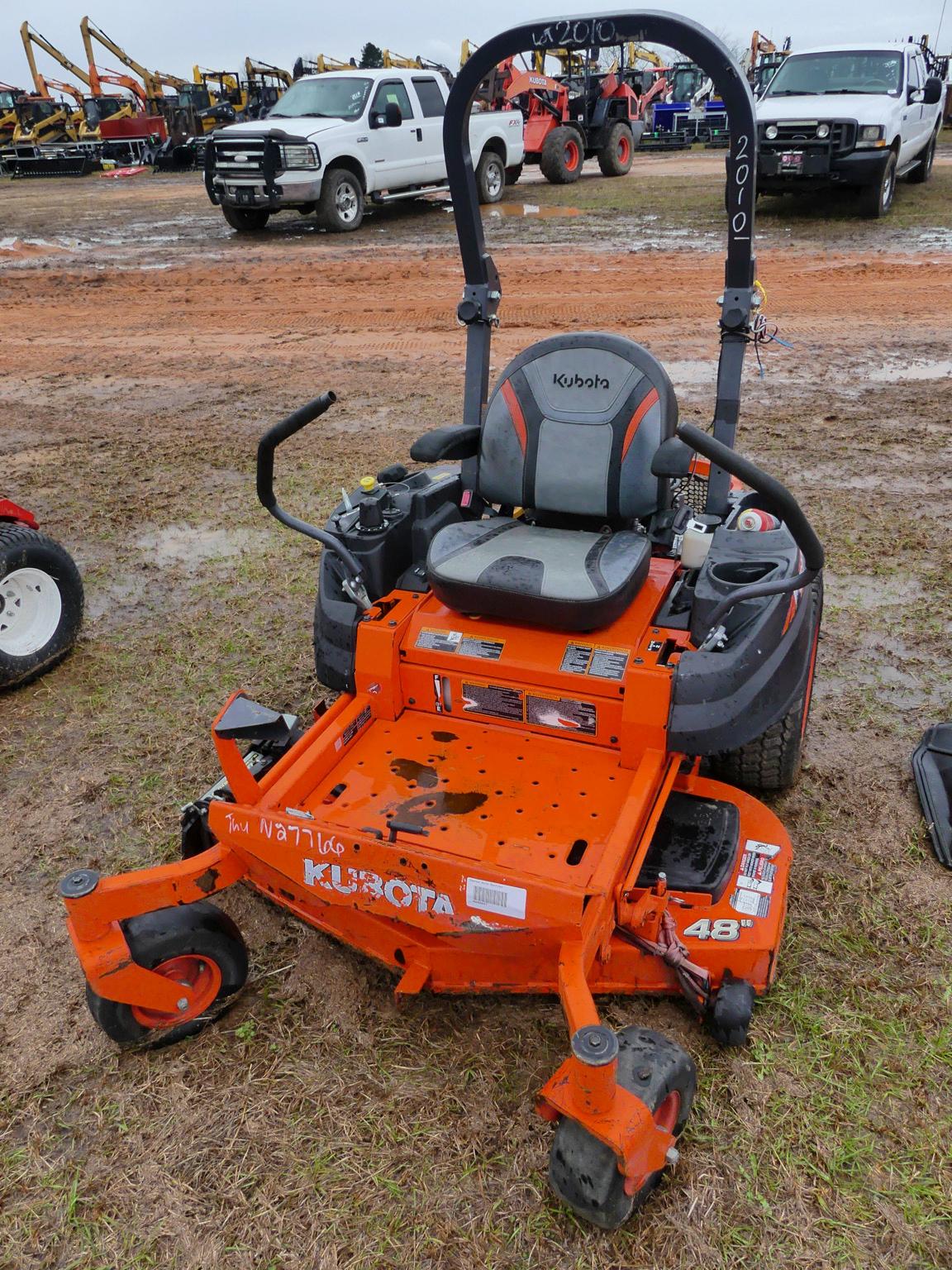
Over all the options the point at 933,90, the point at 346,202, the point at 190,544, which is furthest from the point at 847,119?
the point at 190,544

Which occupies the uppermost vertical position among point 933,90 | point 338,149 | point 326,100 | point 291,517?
point 326,100

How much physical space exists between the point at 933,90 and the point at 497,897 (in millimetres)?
13715

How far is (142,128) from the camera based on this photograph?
26.4 metres

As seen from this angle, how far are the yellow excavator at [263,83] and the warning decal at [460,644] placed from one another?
26.3 m

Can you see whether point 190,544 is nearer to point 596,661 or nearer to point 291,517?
point 291,517

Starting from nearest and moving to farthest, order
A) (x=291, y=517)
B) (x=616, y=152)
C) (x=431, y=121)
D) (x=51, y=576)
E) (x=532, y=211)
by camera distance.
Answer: (x=291, y=517) < (x=51, y=576) < (x=431, y=121) < (x=532, y=211) < (x=616, y=152)

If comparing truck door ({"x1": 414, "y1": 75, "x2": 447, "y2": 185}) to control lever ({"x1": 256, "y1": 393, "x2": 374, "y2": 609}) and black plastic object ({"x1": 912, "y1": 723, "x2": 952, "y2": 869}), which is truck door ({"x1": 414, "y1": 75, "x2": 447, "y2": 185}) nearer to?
control lever ({"x1": 256, "y1": 393, "x2": 374, "y2": 609})

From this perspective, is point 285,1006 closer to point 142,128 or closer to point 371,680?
point 371,680

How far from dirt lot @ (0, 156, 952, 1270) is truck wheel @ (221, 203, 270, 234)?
17.9 ft

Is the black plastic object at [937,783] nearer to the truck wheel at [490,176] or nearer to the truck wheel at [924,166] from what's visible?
the truck wheel at [490,176]

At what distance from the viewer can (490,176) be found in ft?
47.7

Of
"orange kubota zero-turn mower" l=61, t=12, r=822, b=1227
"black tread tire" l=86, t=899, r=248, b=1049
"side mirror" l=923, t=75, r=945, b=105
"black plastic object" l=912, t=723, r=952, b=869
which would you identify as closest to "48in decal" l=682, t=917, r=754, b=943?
"orange kubota zero-turn mower" l=61, t=12, r=822, b=1227

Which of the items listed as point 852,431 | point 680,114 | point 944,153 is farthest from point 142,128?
point 852,431

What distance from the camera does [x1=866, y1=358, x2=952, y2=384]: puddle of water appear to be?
7.14m
